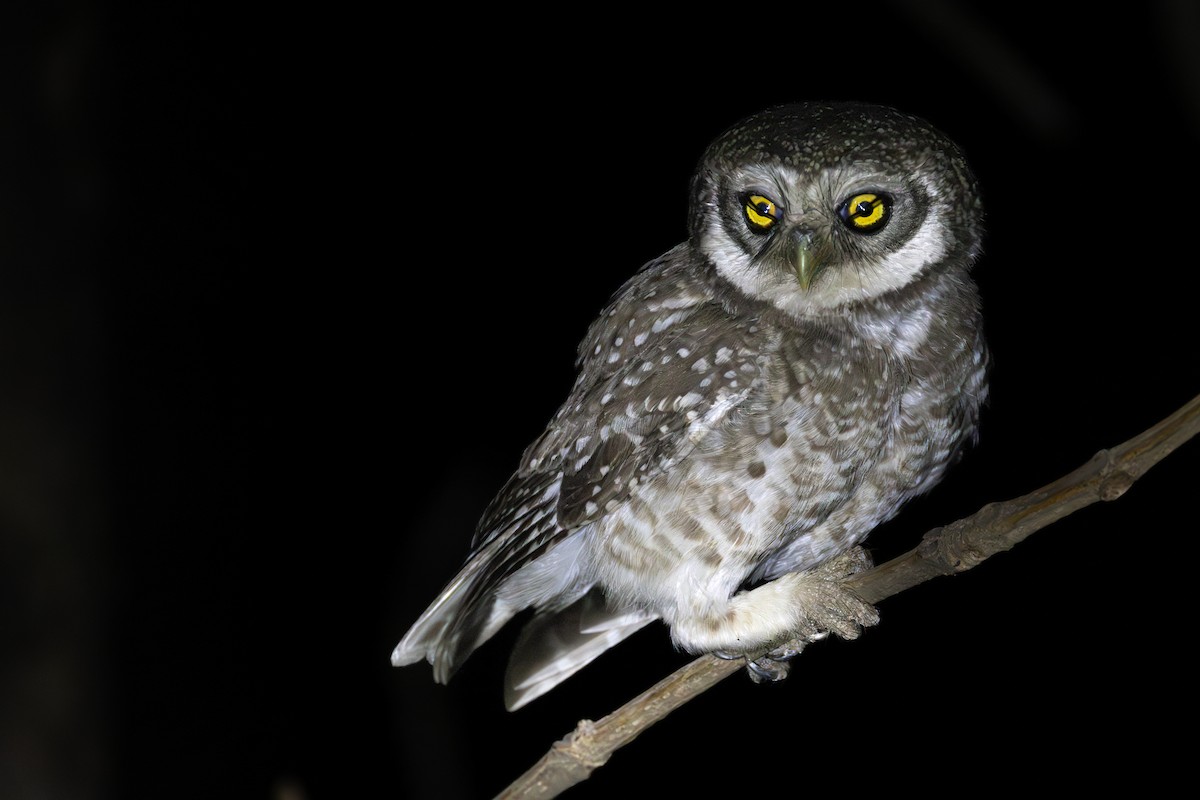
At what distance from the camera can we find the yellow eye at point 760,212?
6.60ft

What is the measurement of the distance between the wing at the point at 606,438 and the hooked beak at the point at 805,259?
0.76 feet

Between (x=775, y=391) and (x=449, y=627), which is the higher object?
(x=775, y=391)

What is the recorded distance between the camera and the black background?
11.5 feet

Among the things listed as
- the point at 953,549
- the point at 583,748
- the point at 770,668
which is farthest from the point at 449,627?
the point at 953,549

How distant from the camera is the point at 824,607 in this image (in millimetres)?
2027

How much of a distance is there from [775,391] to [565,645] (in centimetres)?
87

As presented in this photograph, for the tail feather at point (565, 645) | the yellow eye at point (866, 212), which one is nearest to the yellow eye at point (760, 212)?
the yellow eye at point (866, 212)

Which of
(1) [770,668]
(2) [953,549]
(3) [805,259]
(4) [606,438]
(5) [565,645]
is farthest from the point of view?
(5) [565,645]

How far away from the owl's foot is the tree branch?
5 centimetres

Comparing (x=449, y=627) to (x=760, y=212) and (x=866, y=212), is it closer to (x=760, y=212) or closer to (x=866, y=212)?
(x=760, y=212)

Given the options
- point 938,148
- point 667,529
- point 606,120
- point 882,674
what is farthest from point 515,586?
point 606,120

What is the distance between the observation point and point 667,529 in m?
2.19

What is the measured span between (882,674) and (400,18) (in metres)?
2.88

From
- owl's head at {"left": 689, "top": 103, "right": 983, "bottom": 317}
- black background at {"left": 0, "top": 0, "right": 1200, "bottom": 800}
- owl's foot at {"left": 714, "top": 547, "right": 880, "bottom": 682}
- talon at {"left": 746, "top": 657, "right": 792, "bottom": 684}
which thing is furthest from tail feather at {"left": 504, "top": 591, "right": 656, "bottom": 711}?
black background at {"left": 0, "top": 0, "right": 1200, "bottom": 800}
